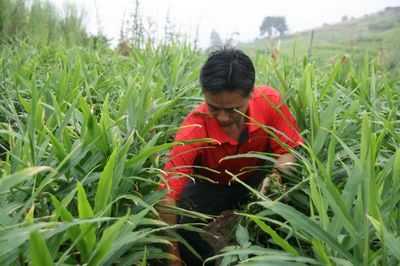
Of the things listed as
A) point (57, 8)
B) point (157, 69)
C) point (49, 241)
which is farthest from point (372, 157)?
point (57, 8)

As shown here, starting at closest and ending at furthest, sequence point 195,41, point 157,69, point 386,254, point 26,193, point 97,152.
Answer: point 386,254 → point 26,193 → point 97,152 → point 157,69 → point 195,41

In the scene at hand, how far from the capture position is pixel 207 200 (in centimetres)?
192

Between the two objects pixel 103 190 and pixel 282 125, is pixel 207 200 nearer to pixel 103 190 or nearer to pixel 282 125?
pixel 282 125

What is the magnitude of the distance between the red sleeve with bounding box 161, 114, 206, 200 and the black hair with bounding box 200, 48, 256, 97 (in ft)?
0.44

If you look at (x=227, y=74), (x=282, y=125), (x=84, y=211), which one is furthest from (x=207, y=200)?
(x=84, y=211)

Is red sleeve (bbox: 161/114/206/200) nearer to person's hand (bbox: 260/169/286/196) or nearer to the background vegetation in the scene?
the background vegetation

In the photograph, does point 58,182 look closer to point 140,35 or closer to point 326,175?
point 326,175

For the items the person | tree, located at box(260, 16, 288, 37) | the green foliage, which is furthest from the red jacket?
the green foliage

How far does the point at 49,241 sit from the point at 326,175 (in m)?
0.53

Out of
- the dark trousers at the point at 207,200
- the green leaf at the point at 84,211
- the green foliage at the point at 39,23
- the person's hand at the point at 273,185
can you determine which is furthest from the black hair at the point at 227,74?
the green foliage at the point at 39,23

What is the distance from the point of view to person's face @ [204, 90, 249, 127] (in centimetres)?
160

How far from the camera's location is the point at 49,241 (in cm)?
97

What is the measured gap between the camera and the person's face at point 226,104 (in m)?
1.60

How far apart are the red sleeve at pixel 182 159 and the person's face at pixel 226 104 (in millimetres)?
72
